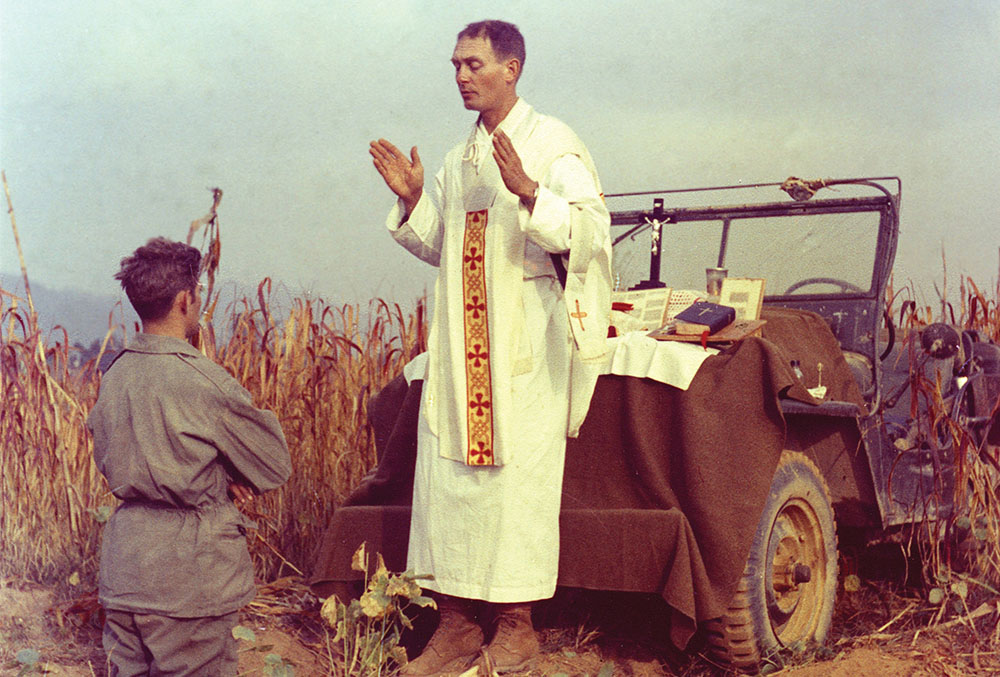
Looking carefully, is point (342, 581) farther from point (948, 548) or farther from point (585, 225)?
point (948, 548)

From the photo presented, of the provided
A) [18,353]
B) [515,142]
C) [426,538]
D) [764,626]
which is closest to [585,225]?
[515,142]

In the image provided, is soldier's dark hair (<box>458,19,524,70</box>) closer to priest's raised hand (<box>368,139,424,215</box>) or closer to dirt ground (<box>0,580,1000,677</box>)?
priest's raised hand (<box>368,139,424,215</box>)

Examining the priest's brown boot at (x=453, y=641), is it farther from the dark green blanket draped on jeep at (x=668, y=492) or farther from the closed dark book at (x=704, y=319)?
the closed dark book at (x=704, y=319)

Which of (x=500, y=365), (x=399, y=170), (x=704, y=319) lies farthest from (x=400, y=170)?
(x=704, y=319)

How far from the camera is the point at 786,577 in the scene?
454cm

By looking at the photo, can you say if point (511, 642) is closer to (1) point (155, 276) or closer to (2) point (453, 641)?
(2) point (453, 641)

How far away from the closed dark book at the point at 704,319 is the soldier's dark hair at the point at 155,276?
A: 6.45ft

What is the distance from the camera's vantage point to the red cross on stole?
4.10 metres

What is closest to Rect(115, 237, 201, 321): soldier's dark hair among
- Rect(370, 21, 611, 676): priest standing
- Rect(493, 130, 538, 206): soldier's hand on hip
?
Rect(493, 130, 538, 206): soldier's hand on hip

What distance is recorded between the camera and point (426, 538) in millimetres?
4191

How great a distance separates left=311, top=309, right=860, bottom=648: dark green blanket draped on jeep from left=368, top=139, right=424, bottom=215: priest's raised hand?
0.97 metres

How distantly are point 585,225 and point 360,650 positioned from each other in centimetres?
168

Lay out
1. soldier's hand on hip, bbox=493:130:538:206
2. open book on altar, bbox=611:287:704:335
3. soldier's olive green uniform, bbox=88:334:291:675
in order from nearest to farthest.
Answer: soldier's olive green uniform, bbox=88:334:291:675, soldier's hand on hip, bbox=493:130:538:206, open book on altar, bbox=611:287:704:335

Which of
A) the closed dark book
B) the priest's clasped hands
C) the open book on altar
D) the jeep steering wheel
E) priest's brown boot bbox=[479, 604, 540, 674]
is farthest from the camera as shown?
the jeep steering wheel
